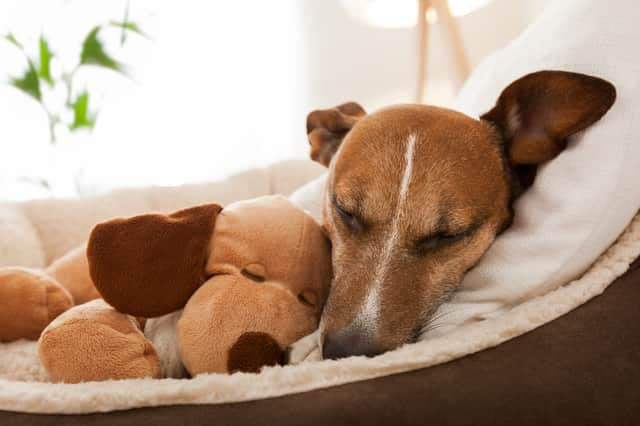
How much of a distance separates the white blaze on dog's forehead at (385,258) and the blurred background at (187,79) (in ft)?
7.66

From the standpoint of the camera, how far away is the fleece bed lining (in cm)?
72

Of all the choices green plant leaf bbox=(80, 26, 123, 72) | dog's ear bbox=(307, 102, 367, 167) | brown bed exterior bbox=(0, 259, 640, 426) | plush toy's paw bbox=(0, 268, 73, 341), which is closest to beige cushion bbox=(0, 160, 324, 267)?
plush toy's paw bbox=(0, 268, 73, 341)

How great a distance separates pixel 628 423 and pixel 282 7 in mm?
3237

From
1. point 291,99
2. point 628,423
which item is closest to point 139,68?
point 291,99

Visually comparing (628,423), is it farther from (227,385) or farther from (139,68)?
(139,68)

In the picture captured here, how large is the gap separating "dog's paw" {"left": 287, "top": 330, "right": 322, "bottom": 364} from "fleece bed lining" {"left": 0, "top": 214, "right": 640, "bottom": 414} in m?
0.09

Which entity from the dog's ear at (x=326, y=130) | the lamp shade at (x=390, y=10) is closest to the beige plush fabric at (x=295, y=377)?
the dog's ear at (x=326, y=130)

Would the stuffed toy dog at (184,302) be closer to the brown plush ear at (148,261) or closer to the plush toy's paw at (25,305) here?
the brown plush ear at (148,261)

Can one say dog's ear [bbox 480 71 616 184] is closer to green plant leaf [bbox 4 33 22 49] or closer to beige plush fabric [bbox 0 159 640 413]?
beige plush fabric [bbox 0 159 640 413]

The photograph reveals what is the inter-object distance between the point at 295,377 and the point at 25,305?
66cm

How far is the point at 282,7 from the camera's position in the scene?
11.4 ft

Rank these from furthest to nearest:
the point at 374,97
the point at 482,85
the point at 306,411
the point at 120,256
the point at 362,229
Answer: the point at 374,97 < the point at 482,85 < the point at 362,229 < the point at 120,256 < the point at 306,411

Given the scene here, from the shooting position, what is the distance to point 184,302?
0.89 metres

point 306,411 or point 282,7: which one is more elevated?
point 282,7
